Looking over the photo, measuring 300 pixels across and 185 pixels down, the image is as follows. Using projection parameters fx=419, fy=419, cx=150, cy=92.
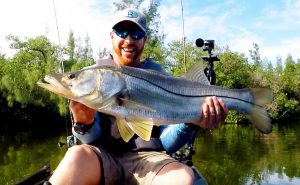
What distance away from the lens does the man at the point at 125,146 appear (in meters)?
3.53

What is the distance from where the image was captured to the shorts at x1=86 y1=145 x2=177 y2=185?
3787 mm

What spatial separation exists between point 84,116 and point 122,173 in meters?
0.80

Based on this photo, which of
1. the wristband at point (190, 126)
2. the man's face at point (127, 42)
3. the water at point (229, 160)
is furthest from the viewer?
the water at point (229, 160)

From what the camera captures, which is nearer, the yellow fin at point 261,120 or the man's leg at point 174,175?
the man's leg at point 174,175

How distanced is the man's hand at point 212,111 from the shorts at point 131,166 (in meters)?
0.52

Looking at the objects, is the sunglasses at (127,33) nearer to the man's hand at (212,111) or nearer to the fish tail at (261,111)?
the man's hand at (212,111)

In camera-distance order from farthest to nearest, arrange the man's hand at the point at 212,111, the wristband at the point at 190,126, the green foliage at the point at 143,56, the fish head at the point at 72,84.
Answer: the green foliage at the point at 143,56 < the wristband at the point at 190,126 < the man's hand at the point at 212,111 < the fish head at the point at 72,84

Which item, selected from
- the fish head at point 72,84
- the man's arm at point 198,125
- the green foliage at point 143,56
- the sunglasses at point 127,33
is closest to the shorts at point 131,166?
the man's arm at point 198,125

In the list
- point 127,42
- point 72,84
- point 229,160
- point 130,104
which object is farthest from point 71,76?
point 229,160

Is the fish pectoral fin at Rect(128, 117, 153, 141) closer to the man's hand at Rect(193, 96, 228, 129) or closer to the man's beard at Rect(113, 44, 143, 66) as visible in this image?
the man's hand at Rect(193, 96, 228, 129)

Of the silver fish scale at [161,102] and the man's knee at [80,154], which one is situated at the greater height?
the silver fish scale at [161,102]

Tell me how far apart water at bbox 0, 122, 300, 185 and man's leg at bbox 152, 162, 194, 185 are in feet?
38.9

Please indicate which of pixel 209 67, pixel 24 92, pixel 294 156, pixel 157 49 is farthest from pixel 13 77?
pixel 209 67

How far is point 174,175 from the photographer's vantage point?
3.57 meters
